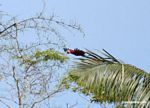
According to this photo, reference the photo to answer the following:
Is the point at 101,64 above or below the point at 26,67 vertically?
above

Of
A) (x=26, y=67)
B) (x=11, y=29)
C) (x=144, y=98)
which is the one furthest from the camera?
(x=26, y=67)

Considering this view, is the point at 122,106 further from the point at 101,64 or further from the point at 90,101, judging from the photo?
the point at 90,101

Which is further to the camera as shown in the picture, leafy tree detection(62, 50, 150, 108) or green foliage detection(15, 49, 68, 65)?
green foliage detection(15, 49, 68, 65)

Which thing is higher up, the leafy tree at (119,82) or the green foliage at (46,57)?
the leafy tree at (119,82)

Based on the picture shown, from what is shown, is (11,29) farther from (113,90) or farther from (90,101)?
(90,101)

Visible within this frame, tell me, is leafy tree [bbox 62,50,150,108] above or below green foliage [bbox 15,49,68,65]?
above

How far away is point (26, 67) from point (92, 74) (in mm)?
4153

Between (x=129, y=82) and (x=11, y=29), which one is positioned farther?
(x=11, y=29)

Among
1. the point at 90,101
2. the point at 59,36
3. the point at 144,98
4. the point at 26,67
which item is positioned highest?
the point at 59,36

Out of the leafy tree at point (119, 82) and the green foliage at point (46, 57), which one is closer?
the leafy tree at point (119, 82)

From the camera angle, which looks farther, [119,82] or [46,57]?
[46,57]

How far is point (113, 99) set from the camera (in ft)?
14.0

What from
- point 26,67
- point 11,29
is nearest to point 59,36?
point 11,29

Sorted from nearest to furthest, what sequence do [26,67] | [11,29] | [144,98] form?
[144,98] < [11,29] < [26,67]
